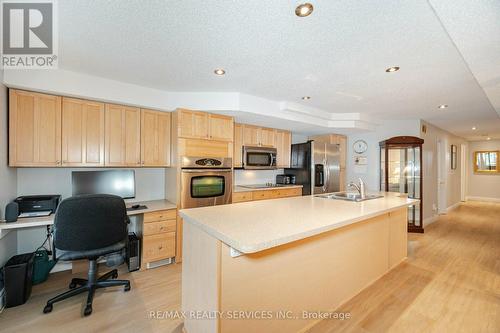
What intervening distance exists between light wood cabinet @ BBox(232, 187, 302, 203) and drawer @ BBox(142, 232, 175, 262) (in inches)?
48.6

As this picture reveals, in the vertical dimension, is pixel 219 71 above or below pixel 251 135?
above

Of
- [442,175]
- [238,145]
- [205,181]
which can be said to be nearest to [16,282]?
[205,181]

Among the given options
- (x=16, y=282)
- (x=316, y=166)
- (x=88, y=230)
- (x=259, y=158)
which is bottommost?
(x=16, y=282)

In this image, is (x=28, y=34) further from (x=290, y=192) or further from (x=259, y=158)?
(x=290, y=192)

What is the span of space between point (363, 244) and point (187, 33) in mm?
2722

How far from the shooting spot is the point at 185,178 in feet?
10.2

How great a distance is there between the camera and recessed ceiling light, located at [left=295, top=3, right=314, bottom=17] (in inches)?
57.6

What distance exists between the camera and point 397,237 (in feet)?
9.93

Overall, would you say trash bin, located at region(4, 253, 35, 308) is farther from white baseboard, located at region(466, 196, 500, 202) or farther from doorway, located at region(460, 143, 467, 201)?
white baseboard, located at region(466, 196, 500, 202)

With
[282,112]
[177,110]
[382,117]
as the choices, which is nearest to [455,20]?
[282,112]

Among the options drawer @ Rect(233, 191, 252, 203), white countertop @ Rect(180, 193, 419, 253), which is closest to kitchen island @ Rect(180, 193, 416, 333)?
white countertop @ Rect(180, 193, 419, 253)

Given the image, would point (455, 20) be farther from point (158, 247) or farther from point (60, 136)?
point (60, 136)

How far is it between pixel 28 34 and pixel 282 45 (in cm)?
221

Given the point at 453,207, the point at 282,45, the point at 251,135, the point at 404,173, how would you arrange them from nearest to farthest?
the point at 282,45, the point at 251,135, the point at 404,173, the point at 453,207
